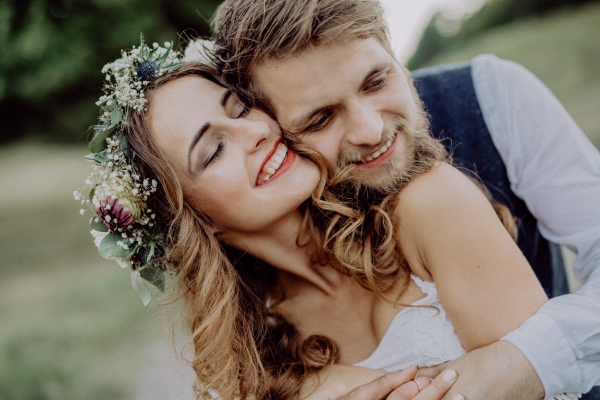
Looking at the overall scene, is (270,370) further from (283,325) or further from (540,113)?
(540,113)

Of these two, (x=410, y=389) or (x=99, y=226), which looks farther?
(x=99, y=226)

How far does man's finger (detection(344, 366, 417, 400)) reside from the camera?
2012mm

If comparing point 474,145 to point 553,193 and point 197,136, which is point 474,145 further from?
point 197,136

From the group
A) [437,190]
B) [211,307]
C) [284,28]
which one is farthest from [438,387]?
[284,28]

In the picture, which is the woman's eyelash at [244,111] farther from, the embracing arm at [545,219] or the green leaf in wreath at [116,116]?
the embracing arm at [545,219]

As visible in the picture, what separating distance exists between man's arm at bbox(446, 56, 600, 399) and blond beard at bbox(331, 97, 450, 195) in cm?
67

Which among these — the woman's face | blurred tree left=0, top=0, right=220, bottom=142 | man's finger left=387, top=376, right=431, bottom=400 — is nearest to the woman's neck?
the woman's face

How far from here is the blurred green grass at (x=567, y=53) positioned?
9.09 m

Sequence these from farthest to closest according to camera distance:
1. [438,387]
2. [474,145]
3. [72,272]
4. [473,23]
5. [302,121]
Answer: [473,23], [72,272], [474,145], [302,121], [438,387]

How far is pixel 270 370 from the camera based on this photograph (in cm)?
241

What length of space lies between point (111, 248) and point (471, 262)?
171 cm

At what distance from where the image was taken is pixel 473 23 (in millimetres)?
23344

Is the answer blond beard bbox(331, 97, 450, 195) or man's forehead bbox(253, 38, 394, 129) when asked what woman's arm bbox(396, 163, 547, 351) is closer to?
blond beard bbox(331, 97, 450, 195)

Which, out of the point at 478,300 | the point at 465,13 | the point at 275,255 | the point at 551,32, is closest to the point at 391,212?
the point at 478,300
